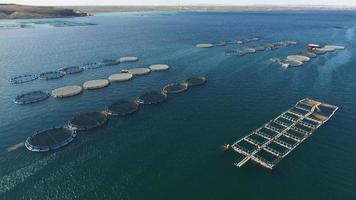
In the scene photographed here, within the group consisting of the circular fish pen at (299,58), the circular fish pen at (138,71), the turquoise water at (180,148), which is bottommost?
the turquoise water at (180,148)

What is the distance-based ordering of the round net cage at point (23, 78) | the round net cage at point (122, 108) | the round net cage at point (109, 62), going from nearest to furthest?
the round net cage at point (122, 108) < the round net cage at point (23, 78) < the round net cage at point (109, 62)

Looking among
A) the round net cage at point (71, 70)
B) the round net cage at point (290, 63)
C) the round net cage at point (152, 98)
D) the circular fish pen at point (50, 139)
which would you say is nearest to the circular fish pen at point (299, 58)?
the round net cage at point (290, 63)

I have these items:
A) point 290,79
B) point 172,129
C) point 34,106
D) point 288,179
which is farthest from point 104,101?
point 290,79

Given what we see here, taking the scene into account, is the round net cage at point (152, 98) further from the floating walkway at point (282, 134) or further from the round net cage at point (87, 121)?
the floating walkway at point (282, 134)

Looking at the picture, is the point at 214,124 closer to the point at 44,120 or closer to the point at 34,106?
the point at 44,120

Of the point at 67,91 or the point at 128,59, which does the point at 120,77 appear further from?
the point at 128,59
